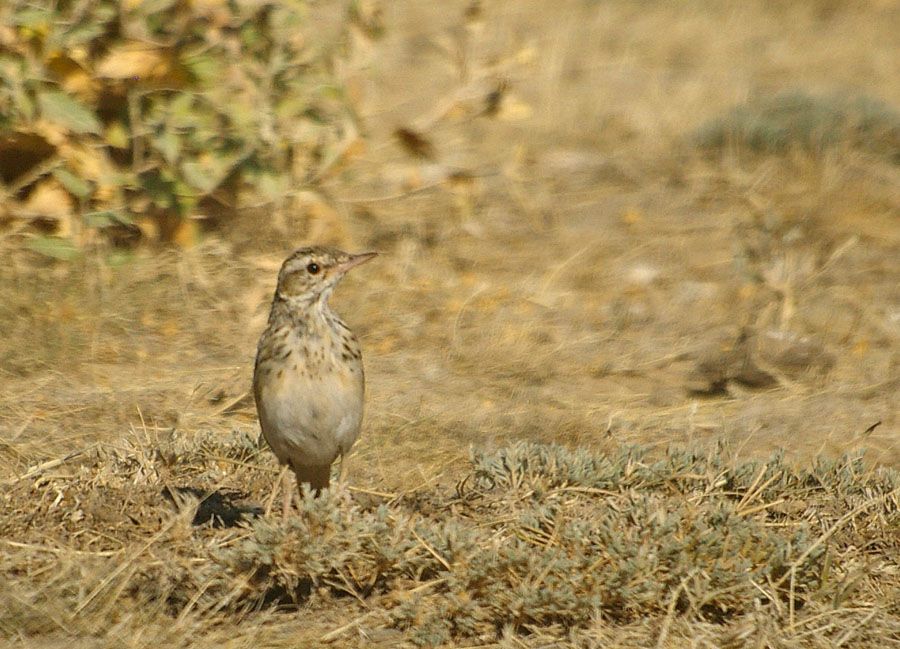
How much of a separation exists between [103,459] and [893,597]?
2754mm

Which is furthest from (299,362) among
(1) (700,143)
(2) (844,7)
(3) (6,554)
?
(2) (844,7)

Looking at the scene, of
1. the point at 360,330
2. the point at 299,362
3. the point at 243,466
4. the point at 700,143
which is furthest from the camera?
the point at 700,143

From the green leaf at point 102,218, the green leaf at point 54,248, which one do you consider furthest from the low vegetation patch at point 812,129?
the green leaf at point 54,248

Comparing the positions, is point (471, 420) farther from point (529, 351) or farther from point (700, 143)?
point (700, 143)

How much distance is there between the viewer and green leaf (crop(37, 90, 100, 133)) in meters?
7.09

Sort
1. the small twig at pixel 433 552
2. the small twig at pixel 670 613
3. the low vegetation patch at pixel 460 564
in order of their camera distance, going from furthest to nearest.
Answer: the small twig at pixel 433 552 < the low vegetation patch at pixel 460 564 < the small twig at pixel 670 613

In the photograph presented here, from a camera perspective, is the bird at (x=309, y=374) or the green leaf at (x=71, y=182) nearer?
the bird at (x=309, y=374)

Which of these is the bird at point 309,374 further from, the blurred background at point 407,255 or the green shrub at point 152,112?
the green shrub at point 152,112

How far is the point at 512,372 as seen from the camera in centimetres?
721

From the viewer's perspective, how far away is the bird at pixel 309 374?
5.11m

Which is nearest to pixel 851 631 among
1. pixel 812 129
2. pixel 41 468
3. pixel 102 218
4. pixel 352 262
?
pixel 352 262

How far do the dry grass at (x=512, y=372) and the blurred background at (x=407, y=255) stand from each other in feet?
0.09

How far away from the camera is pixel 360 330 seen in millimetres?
7664

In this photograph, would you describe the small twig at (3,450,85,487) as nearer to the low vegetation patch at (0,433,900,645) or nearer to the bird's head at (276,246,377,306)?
the low vegetation patch at (0,433,900,645)
